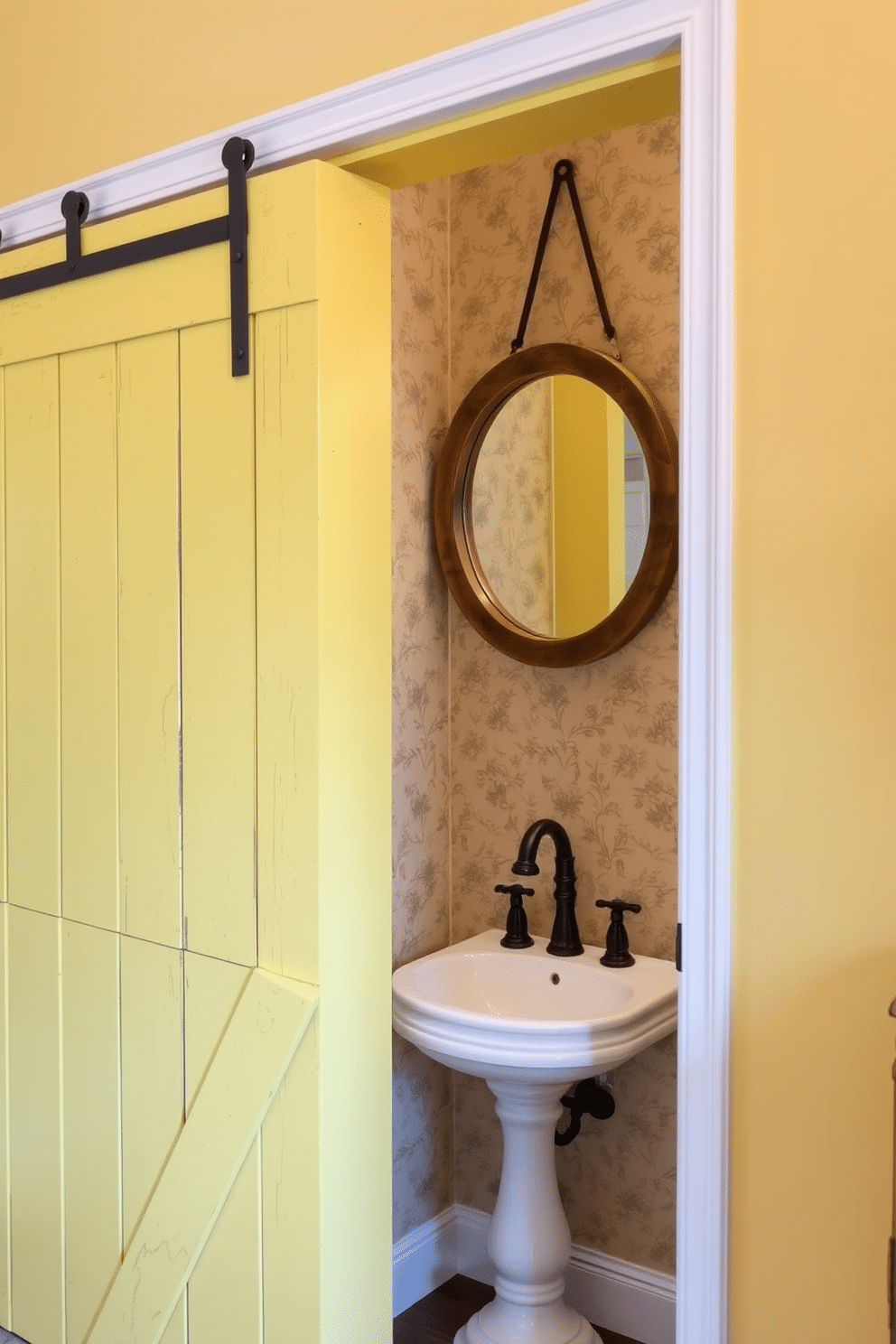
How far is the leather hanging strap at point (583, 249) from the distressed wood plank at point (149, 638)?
1015 mm

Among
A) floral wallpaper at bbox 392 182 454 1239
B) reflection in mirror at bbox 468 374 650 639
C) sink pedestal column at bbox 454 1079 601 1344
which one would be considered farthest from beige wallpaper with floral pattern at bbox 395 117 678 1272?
sink pedestal column at bbox 454 1079 601 1344

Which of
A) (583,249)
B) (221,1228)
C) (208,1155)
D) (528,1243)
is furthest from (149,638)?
(528,1243)

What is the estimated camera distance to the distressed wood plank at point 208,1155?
5.35 feet

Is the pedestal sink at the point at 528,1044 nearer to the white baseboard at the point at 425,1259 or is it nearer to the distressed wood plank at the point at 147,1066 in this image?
the white baseboard at the point at 425,1259

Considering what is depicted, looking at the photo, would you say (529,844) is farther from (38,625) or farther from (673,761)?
(38,625)

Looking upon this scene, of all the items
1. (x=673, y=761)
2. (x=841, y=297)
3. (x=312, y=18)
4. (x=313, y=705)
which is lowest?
(x=673, y=761)

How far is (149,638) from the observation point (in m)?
1.80

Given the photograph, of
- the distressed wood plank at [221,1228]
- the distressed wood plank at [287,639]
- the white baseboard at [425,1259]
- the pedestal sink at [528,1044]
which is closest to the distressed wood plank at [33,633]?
the distressed wood plank at [221,1228]

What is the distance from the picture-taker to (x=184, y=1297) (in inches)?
68.3

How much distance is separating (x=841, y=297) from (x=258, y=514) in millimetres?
839

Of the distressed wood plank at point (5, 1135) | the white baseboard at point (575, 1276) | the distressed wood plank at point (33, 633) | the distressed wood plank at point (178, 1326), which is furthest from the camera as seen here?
the white baseboard at point (575, 1276)

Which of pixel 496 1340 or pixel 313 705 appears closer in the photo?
pixel 313 705

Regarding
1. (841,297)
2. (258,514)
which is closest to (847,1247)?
(841,297)

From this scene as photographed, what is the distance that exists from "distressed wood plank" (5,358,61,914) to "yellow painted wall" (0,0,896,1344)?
1.22 meters
